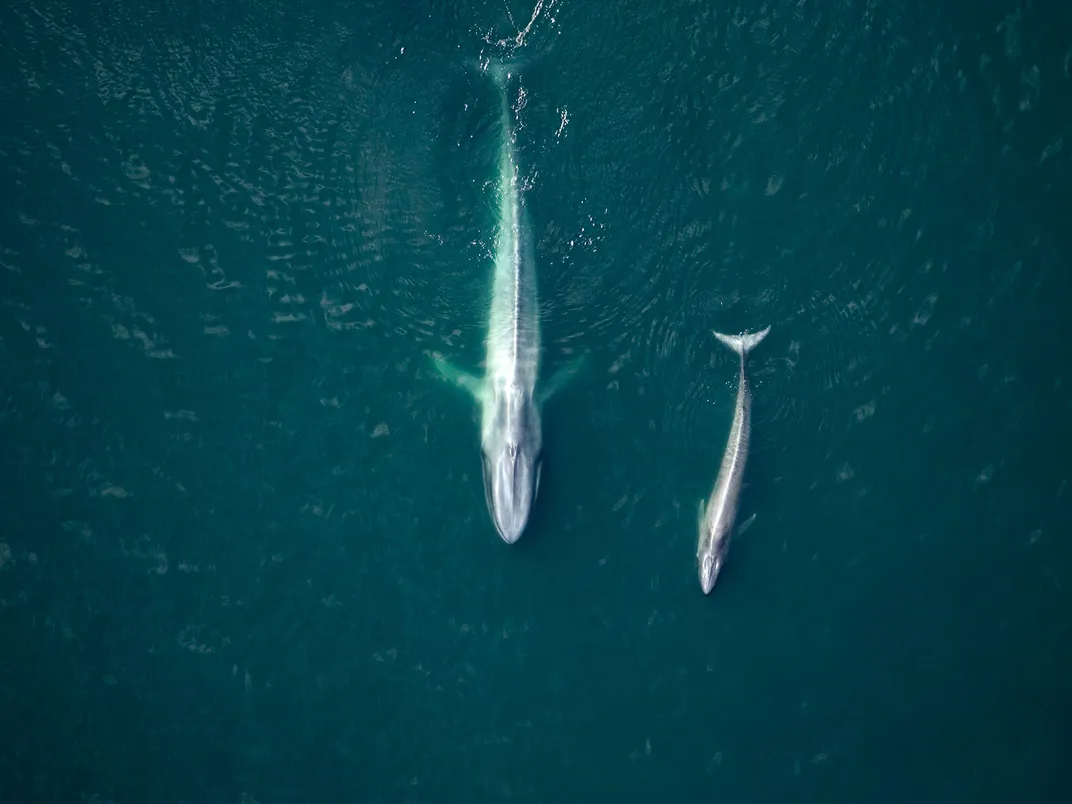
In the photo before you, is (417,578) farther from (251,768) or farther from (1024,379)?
(1024,379)

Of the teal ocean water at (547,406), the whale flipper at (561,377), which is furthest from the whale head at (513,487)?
the whale flipper at (561,377)

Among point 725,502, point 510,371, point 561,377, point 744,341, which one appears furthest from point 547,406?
point 744,341

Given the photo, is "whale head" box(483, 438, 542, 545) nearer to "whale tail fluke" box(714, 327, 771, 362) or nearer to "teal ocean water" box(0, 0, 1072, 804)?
"teal ocean water" box(0, 0, 1072, 804)

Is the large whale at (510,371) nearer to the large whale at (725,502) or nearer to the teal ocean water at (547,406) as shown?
the teal ocean water at (547,406)

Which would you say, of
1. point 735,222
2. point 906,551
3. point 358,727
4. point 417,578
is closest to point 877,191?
point 735,222

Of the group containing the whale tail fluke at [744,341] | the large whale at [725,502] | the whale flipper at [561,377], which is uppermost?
the whale tail fluke at [744,341]
